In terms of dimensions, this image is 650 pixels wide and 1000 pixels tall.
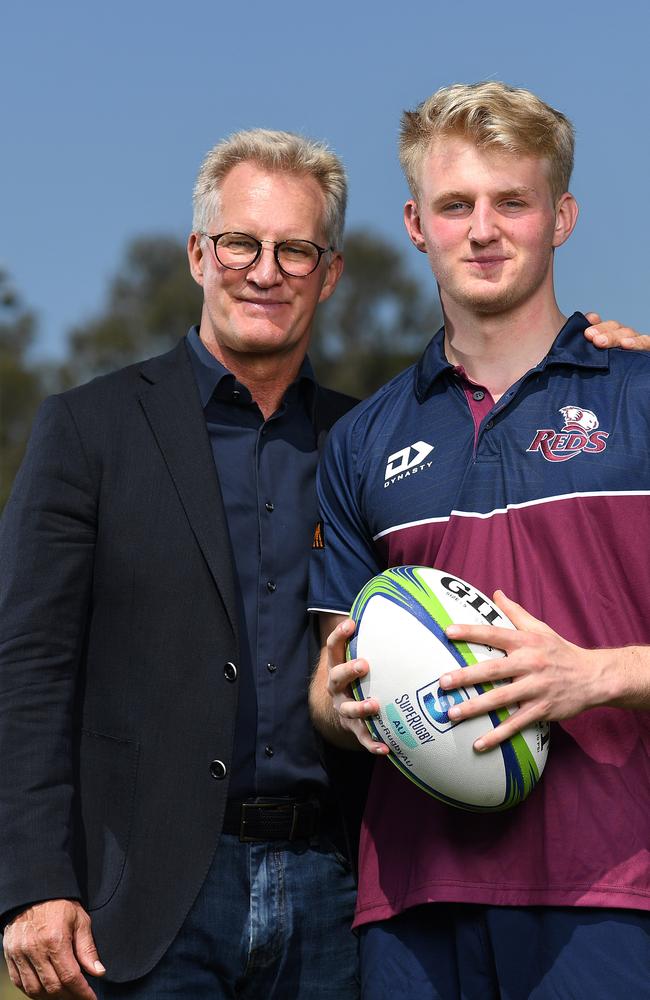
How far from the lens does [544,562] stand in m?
3.54

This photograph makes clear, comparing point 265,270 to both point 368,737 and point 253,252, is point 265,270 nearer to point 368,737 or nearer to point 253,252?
point 253,252

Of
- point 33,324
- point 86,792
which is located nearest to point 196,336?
point 86,792

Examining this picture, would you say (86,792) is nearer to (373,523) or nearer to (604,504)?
(373,523)

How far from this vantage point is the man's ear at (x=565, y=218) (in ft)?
13.0

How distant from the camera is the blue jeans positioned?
12.7 ft

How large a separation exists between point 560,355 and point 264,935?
1948mm

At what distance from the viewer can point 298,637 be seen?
4184 mm

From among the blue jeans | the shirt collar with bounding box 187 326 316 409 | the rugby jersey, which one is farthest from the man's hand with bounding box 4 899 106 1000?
the shirt collar with bounding box 187 326 316 409

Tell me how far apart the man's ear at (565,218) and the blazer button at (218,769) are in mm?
1866

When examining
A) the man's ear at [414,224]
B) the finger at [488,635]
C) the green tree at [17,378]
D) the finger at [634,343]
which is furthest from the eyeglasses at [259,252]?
the green tree at [17,378]

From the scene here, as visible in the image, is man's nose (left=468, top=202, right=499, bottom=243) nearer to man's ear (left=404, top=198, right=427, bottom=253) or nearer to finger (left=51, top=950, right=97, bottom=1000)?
man's ear (left=404, top=198, right=427, bottom=253)

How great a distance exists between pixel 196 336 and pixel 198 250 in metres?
A: 0.32

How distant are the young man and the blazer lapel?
319mm

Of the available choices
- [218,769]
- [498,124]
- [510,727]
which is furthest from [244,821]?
[498,124]
